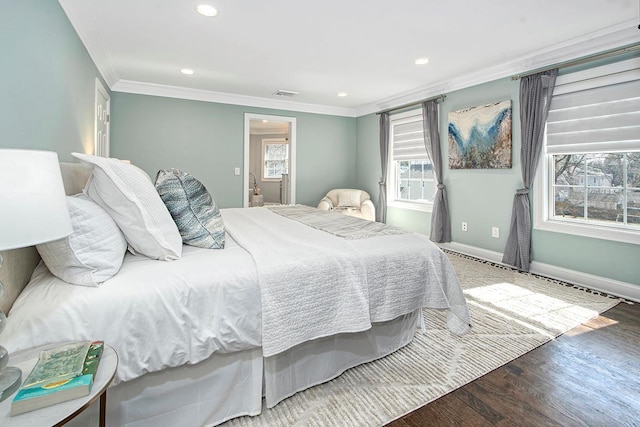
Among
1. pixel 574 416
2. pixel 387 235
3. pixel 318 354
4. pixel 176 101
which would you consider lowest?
pixel 574 416

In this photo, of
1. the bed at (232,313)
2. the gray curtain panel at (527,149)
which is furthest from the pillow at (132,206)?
the gray curtain panel at (527,149)

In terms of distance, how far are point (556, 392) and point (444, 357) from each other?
56cm

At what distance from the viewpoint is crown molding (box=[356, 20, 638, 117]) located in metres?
2.91

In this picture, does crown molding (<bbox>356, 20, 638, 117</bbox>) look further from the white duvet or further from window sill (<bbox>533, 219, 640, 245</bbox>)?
the white duvet

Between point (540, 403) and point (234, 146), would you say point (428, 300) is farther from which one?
point (234, 146)

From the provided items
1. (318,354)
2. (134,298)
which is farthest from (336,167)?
(134,298)

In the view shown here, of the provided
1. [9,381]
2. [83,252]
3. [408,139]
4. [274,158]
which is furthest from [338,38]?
[274,158]

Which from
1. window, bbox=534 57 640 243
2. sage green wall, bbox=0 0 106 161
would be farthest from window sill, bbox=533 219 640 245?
sage green wall, bbox=0 0 106 161

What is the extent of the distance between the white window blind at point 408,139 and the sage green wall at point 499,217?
1.59ft

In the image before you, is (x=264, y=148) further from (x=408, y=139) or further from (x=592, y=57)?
(x=592, y=57)

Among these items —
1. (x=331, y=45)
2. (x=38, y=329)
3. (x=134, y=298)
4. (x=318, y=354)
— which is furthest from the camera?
(x=331, y=45)

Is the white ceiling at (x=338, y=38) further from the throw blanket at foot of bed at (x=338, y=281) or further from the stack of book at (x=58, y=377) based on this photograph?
the stack of book at (x=58, y=377)

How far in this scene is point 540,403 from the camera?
164cm

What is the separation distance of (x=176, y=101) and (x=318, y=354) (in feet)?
15.5
